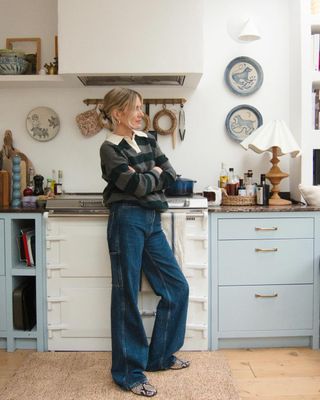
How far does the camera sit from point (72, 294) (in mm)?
2855

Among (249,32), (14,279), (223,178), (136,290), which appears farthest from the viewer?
(223,178)

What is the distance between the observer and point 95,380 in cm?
252

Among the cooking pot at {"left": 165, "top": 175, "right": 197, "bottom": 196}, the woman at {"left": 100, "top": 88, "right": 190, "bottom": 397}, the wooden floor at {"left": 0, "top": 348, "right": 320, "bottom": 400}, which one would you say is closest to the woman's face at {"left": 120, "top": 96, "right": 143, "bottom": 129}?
the woman at {"left": 100, "top": 88, "right": 190, "bottom": 397}

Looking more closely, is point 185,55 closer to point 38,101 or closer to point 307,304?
point 38,101

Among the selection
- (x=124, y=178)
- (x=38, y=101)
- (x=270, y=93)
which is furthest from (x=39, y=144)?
(x=270, y=93)

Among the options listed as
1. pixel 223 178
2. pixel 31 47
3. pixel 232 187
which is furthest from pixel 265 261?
pixel 31 47

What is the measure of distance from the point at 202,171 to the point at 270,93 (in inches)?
28.2

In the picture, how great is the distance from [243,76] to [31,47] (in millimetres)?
1470

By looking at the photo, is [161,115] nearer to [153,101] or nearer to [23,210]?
[153,101]

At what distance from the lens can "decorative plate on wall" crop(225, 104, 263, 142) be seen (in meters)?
3.44

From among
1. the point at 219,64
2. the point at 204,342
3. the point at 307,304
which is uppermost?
the point at 219,64

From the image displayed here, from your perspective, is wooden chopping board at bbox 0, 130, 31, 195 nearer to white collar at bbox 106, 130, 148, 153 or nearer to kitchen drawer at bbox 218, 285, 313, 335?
white collar at bbox 106, 130, 148, 153

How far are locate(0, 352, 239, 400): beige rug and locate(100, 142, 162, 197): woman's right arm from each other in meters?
0.95

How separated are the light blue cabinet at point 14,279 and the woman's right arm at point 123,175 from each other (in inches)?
27.0
